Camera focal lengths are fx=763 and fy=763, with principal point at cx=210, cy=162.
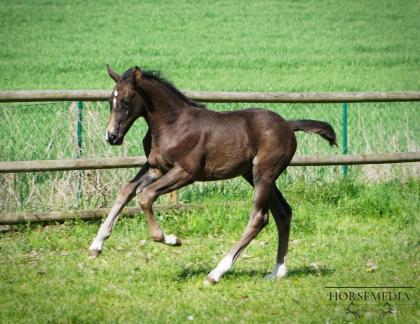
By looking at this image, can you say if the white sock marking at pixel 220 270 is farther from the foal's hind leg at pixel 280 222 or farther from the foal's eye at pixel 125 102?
the foal's eye at pixel 125 102

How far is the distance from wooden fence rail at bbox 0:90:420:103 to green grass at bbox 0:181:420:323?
4.16 feet

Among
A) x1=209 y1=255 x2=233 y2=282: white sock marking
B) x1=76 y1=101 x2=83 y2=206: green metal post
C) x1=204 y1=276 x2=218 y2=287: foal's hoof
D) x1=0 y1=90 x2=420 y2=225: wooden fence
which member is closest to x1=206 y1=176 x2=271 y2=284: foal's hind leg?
x1=209 y1=255 x2=233 y2=282: white sock marking

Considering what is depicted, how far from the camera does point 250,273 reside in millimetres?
7949

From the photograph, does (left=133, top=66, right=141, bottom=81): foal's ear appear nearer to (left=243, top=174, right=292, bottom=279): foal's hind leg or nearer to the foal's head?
the foal's head

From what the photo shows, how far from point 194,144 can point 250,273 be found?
4.96 ft

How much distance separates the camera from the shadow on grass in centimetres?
774

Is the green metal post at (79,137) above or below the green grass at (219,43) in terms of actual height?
above

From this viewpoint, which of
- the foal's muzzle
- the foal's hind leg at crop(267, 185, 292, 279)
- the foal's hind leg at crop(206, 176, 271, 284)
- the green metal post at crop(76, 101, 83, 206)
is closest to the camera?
the foal's muzzle

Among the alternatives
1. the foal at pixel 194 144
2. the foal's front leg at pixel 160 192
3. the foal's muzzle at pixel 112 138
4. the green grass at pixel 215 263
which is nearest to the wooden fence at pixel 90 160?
the green grass at pixel 215 263

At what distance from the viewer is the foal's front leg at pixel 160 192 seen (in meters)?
7.08

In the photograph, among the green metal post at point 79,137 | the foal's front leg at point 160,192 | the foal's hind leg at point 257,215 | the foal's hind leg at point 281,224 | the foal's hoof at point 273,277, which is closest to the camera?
the foal's front leg at point 160,192

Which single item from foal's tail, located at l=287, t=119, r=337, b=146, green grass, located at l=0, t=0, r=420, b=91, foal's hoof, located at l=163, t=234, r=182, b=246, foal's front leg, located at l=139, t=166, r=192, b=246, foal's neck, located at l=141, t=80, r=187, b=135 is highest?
foal's neck, located at l=141, t=80, r=187, b=135

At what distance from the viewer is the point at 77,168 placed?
9547 mm

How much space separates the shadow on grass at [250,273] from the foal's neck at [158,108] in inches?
58.7
